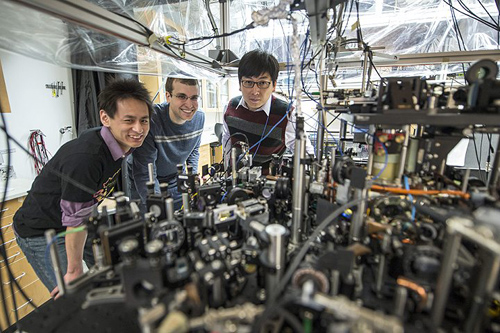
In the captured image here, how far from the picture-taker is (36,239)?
4.61 feet

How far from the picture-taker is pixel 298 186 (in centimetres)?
85

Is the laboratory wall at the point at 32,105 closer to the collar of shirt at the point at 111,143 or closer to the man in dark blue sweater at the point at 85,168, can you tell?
the man in dark blue sweater at the point at 85,168

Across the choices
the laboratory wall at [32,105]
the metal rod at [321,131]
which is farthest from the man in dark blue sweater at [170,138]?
the laboratory wall at [32,105]

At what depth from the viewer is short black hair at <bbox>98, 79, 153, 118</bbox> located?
1.38 meters

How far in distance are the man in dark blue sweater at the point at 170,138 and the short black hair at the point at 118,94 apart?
1.67ft

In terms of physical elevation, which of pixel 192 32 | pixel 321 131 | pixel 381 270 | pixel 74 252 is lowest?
pixel 74 252

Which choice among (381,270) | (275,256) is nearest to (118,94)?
(275,256)

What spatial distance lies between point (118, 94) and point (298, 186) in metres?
1.21

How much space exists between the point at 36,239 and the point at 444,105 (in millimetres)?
2223

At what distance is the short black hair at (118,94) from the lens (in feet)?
4.52

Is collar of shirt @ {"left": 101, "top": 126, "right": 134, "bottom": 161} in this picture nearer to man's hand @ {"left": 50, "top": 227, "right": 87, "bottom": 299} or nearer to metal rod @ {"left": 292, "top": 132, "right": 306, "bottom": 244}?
man's hand @ {"left": 50, "top": 227, "right": 87, "bottom": 299}

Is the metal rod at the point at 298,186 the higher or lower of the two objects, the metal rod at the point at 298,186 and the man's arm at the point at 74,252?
the higher

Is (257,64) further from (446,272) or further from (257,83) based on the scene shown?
(446,272)

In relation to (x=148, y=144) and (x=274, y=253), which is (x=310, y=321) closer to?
(x=274, y=253)
